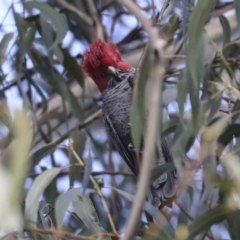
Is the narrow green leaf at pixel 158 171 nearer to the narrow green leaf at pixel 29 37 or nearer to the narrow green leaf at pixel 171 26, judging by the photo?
the narrow green leaf at pixel 171 26

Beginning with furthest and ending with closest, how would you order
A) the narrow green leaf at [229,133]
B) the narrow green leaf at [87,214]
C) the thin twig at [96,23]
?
1. the thin twig at [96,23]
2. the narrow green leaf at [229,133]
3. the narrow green leaf at [87,214]

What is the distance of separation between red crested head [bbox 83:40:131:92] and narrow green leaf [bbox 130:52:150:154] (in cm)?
87

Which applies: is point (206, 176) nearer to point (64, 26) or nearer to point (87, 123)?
point (64, 26)

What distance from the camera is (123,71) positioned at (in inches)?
89.4

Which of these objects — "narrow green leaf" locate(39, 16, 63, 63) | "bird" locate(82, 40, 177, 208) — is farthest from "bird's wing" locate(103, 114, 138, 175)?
"narrow green leaf" locate(39, 16, 63, 63)

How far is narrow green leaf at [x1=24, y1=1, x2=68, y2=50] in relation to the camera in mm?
2049

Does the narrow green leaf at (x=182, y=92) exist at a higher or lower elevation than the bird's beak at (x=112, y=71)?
higher

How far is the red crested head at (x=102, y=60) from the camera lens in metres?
2.25

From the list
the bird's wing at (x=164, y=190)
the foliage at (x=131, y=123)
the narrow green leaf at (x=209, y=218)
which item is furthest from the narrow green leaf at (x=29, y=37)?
the narrow green leaf at (x=209, y=218)

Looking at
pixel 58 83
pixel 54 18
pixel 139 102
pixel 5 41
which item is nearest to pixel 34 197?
pixel 139 102

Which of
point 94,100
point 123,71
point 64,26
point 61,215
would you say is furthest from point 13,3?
point 61,215

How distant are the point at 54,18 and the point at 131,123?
0.83 meters

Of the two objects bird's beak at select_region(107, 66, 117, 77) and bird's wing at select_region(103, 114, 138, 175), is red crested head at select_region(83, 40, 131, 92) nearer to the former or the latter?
bird's beak at select_region(107, 66, 117, 77)

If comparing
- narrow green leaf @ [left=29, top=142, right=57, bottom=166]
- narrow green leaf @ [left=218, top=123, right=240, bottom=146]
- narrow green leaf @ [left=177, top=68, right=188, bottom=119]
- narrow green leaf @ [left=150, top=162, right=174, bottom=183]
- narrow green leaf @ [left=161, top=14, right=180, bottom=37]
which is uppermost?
narrow green leaf @ [left=161, top=14, right=180, bottom=37]
